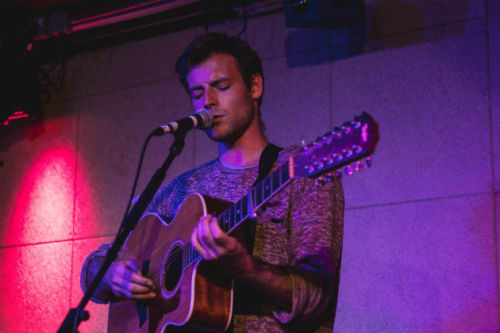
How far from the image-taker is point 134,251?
308cm

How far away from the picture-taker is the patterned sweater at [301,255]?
237 centimetres

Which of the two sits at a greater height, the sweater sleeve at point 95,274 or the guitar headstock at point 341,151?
the guitar headstock at point 341,151

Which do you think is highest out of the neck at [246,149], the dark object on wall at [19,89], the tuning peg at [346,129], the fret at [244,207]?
the dark object on wall at [19,89]

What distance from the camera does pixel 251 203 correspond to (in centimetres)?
237

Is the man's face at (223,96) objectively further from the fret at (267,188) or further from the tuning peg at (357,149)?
the tuning peg at (357,149)

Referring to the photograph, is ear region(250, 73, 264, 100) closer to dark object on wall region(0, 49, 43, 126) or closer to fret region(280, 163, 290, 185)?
fret region(280, 163, 290, 185)

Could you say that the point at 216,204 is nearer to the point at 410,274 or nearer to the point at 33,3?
the point at 410,274

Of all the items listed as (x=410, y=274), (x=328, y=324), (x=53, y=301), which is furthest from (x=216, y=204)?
(x=53, y=301)

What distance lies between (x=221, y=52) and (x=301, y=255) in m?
1.21

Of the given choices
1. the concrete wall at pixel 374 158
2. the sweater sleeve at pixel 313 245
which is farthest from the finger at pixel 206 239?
the concrete wall at pixel 374 158

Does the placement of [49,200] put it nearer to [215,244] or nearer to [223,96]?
[223,96]

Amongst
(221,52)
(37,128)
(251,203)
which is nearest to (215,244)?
(251,203)

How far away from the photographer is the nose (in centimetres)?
299

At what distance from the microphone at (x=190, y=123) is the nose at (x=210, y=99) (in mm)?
86
